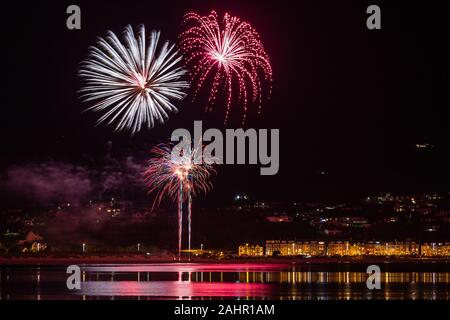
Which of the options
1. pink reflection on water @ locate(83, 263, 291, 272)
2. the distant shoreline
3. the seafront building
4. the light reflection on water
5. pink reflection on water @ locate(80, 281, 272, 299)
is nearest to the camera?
the light reflection on water

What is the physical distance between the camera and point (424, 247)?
157 meters

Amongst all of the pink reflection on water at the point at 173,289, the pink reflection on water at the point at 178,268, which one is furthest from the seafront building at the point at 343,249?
the pink reflection on water at the point at 173,289

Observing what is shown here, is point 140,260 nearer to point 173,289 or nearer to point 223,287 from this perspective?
point 223,287

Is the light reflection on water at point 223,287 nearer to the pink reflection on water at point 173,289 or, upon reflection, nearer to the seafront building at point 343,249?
the pink reflection on water at point 173,289

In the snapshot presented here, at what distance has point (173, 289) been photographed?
2447 inches

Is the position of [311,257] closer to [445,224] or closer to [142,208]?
[142,208]

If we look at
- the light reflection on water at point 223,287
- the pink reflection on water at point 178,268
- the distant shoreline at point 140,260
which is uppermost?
the light reflection on water at point 223,287

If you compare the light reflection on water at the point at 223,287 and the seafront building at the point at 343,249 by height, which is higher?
the light reflection on water at the point at 223,287

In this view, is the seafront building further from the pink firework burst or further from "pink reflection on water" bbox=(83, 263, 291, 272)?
the pink firework burst

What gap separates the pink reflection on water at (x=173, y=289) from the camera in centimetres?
5706

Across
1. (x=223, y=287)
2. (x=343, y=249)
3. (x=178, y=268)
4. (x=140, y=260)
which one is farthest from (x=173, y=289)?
(x=343, y=249)

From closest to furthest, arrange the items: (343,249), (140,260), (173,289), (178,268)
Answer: (173,289) → (178,268) → (140,260) → (343,249)

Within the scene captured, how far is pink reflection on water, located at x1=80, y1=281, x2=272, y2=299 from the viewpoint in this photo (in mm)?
57059

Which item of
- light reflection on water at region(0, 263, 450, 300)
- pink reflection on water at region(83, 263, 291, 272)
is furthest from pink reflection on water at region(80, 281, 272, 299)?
pink reflection on water at region(83, 263, 291, 272)
